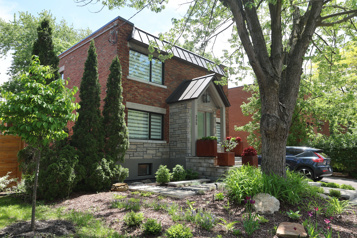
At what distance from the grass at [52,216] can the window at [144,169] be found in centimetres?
526

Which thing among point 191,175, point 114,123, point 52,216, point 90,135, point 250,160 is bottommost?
point 52,216

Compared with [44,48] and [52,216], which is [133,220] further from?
[44,48]

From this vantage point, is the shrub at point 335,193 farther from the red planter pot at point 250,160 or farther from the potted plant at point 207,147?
the potted plant at point 207,147

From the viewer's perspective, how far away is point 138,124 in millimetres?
11289

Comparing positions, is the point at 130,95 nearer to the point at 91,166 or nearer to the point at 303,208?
the point at 91,166

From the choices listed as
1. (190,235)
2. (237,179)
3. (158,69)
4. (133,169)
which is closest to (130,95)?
(158,69)

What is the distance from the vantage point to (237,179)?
6113 mm


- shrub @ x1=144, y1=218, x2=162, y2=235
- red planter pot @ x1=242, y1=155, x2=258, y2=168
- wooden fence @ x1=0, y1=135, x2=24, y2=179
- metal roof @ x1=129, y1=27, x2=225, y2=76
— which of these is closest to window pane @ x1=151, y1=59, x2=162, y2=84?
metal roof @ x1=129, y1=27, x2=225, y2=76

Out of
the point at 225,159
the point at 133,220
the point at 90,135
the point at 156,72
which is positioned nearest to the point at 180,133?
the point at 225,159

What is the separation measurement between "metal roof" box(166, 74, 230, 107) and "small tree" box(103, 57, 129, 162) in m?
3.65

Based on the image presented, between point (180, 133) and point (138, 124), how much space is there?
7.04 feet

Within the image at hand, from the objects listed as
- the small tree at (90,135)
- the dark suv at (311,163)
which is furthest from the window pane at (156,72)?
the dark suv at (311,163)

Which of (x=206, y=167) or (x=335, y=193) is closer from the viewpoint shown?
(x=335, y=193)

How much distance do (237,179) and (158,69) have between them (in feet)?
26.4
